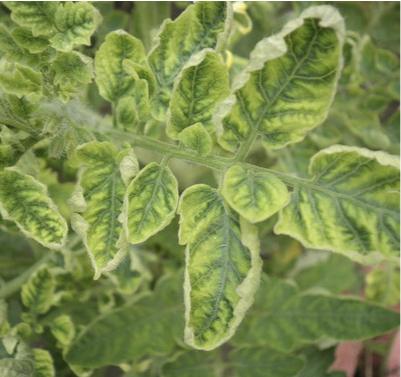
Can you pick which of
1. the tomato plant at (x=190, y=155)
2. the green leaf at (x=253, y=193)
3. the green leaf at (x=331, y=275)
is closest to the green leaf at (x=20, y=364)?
the tomato plant at (x=190, y=155)

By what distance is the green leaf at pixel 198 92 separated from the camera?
72 centimetres

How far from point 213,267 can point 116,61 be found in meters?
0.34

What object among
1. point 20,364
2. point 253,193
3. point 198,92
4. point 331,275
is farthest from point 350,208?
point 331,275

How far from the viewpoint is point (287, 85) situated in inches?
28.2

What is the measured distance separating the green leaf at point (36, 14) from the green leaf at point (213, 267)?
30 centimetres

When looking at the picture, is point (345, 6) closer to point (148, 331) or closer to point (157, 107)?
point (157, 107)

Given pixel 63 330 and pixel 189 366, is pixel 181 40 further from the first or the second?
pixel 189 366

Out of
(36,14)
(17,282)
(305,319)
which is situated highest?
(36,14)

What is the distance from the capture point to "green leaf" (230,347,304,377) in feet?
3.76

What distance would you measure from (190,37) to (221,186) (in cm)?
22

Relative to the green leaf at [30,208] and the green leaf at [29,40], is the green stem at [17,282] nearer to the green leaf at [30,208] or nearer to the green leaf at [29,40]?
the green leaf at [30,208]

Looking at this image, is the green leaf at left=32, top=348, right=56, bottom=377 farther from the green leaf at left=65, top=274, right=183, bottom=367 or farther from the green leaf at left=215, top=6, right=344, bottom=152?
the green leaf at left=215, top=6, right=344, bottom=152

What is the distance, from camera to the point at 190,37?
0.81 meters

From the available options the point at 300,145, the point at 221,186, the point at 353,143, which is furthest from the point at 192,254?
the point at 353,143
